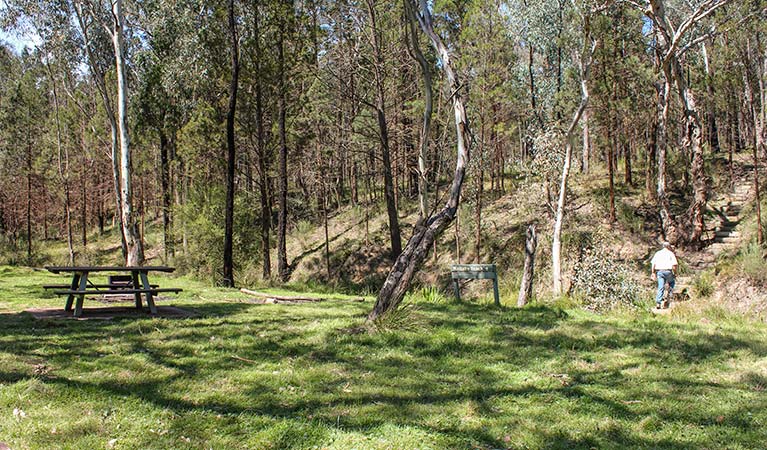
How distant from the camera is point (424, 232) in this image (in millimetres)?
6789

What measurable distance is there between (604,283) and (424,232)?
237 inches

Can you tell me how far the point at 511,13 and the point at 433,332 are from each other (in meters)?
22.2

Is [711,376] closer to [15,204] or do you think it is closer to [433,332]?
[433,332]

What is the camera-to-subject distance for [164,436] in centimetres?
337

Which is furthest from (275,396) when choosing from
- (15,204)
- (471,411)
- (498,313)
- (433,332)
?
(15,204)

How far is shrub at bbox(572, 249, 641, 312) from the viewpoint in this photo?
421 inches

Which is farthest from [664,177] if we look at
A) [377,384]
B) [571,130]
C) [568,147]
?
[377,384]

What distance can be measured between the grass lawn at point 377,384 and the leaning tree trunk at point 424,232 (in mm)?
492

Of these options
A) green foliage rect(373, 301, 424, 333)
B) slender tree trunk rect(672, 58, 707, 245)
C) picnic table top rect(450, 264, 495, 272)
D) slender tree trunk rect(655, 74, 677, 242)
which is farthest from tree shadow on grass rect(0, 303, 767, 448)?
slender tree trunk rect(672, 58, 707, 245)

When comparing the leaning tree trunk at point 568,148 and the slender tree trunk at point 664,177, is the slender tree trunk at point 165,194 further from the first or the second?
the slender tree trunk at point 664,177

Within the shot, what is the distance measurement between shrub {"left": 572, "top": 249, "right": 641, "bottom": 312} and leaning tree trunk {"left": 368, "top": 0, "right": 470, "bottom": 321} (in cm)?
495

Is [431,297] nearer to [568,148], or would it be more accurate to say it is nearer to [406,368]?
[406,368]

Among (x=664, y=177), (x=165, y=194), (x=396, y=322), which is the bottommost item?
(x=396, y=322)

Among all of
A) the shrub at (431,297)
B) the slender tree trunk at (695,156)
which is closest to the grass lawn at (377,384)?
the shrub at (431,297)
